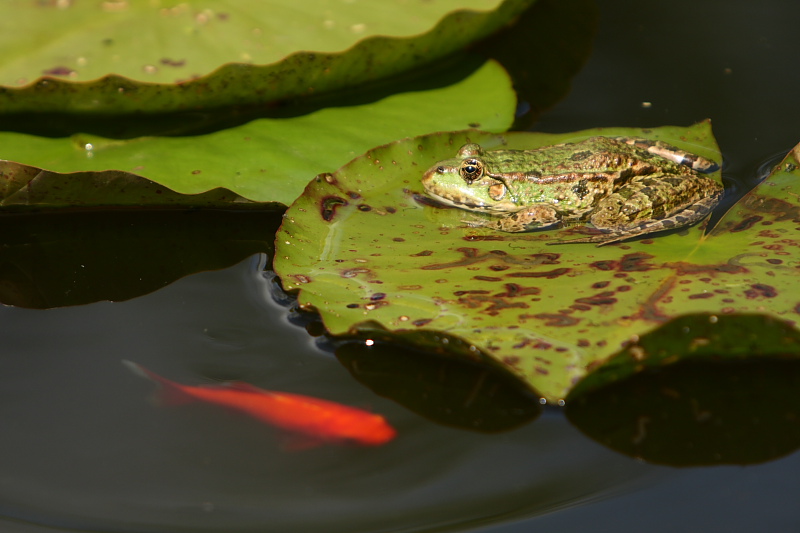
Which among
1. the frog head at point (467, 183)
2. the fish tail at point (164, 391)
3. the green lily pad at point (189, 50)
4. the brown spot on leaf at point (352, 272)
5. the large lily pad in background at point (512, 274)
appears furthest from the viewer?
the frog head at point (467, 183)

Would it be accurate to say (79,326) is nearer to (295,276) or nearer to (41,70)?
(295,276)

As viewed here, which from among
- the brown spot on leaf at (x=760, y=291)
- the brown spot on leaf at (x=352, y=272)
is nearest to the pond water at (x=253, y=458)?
the brown spot on leaf at (x=352, y=272)

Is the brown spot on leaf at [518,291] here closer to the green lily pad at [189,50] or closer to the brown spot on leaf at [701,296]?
the brown spot on leaf at [701,296]

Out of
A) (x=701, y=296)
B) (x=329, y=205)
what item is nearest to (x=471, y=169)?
(x=329, y=205)

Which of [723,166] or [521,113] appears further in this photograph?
[521,113]

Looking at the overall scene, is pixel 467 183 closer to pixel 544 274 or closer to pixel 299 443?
pixel 544 274

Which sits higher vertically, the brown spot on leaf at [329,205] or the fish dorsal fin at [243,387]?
the brown spot on leaf at [329,205]

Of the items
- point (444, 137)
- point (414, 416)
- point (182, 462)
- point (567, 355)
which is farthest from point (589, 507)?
point (444, 137)
